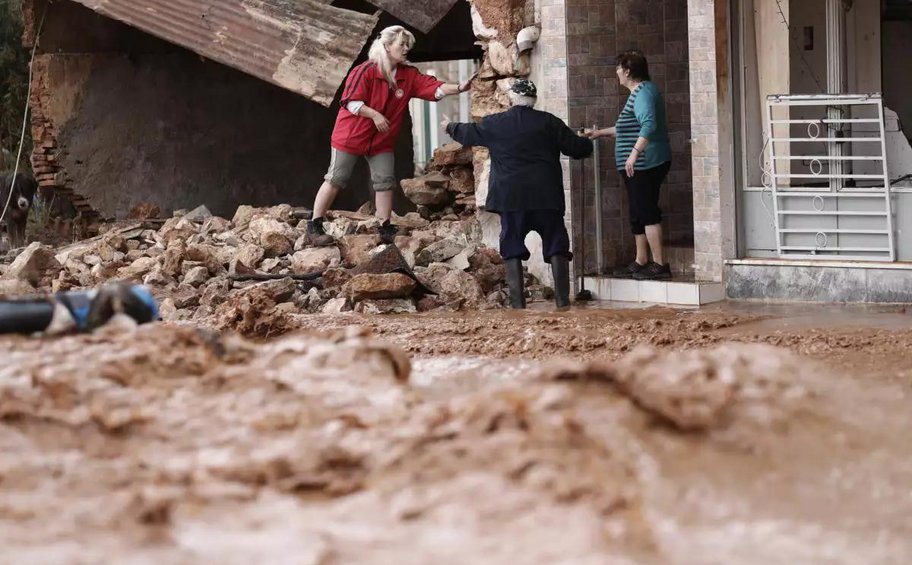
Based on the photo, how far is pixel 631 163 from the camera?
11820mm

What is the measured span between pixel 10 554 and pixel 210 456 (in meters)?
0.82

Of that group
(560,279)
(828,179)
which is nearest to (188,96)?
(560,279)

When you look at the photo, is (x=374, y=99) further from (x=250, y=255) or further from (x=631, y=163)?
(x=631, y=163)

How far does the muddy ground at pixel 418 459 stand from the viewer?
477cm

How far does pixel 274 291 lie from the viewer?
38.7 feet

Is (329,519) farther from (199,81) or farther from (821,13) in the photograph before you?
(199,81)

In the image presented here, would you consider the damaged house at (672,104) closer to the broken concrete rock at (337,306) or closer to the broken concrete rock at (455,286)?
the broken concrete rock at (455,286)

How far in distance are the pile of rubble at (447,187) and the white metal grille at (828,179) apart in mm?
3285

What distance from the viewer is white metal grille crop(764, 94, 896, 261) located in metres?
11.4

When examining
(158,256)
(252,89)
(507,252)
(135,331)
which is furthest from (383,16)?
(135,331)

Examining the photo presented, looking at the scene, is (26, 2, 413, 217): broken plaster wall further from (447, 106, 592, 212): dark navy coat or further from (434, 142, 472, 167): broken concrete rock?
(447, 106, 592, 212): dark navy coat

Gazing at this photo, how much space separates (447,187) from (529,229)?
317 cm

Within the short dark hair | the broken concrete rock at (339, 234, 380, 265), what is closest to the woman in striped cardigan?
the short dark hair

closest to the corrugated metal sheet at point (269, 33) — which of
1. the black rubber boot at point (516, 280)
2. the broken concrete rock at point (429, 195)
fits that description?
the broken concrete rock at point (429, 195)
